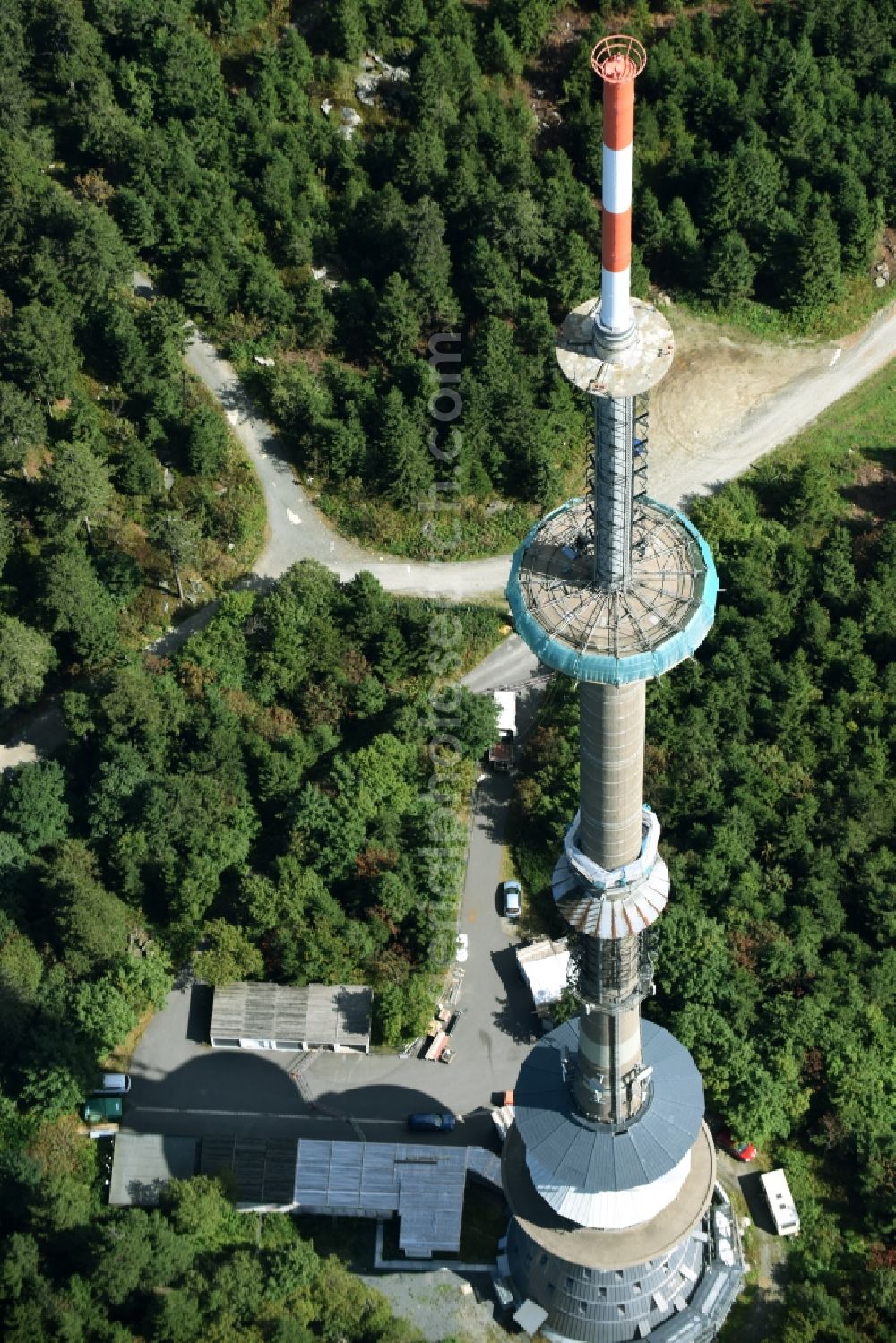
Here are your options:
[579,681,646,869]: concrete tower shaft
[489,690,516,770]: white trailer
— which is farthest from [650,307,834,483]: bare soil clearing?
[579,681,646,869]: concrete tower shaft

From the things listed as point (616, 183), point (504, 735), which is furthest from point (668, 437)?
point (616, 183)

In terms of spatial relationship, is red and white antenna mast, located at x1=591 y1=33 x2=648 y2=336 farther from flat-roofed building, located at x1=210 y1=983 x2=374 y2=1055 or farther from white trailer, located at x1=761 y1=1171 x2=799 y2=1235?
white trailer, located at x1=761 y1=1171 x2=799 y2=1235

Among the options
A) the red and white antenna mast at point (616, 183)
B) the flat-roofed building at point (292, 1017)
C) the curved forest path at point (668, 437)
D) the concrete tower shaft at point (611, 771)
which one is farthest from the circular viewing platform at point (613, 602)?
the curved forest path at point (668, 437)

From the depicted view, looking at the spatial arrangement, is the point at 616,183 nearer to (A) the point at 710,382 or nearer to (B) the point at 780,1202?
(B) the point at 780,1202

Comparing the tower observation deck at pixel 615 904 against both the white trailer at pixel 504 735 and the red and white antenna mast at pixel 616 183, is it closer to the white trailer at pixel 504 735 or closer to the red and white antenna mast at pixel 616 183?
the red and white antenna mast at pixel 616 183

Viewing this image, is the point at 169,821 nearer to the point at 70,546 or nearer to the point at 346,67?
the point at 70,546

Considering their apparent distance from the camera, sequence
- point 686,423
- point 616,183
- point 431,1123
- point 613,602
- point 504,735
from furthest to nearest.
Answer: point 686,423 < point 504,735 < point 431,1123 < point 613,602 < point 616,183

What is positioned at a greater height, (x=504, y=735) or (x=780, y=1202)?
(x=504, y=735)

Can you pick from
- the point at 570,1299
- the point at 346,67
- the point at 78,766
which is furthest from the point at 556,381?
the point at 570,1299
